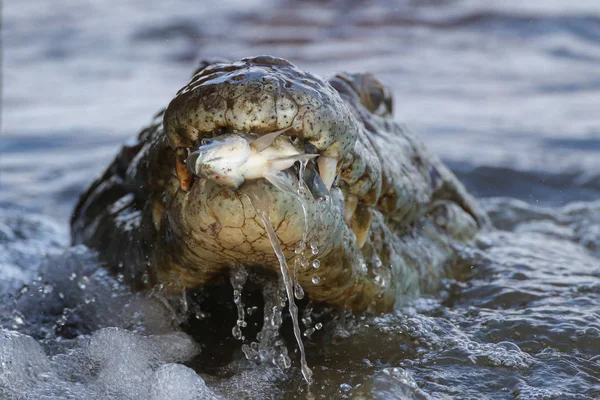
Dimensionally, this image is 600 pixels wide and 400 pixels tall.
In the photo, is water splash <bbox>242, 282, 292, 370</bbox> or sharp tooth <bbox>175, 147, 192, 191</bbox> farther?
water splash <bbox>242, 282, 292, 370</bbox>

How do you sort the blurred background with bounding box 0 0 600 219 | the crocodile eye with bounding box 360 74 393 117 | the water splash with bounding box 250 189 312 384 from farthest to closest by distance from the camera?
the blurred background with bounding box 0 0 600 219, the crocodile eye with bounding box 360 74 393 117, the water splash with bounding box 250 189 312 384

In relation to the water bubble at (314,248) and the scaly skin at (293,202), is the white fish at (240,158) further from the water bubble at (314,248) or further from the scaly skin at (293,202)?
the water bubble at (314,248)

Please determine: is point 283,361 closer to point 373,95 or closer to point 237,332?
point 237,332

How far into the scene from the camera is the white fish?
6.67ft

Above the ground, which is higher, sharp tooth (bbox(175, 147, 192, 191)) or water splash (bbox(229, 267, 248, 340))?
sharp tooth (bbox(175, 147, 192, 191))

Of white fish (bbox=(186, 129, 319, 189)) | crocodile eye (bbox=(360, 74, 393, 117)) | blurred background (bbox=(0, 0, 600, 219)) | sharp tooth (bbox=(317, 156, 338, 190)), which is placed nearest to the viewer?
white fish (bbox=(186, 129, 319, 189))

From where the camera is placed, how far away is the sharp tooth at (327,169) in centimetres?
230

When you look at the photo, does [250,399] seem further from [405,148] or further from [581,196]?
[581,196]

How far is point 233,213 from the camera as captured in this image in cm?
219

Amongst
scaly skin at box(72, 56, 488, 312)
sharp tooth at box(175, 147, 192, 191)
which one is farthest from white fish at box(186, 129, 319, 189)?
sharp tooth at box(175, 147, 192, 191)

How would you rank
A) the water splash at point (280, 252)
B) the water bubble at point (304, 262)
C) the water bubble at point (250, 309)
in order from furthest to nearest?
1. the water bubble at point (250, 309)
2. the water bubble at point (304, 262)
3. the water splash at point (280, 252)

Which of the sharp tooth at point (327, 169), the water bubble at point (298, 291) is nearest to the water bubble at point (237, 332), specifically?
the water bubble at point (298, 291)

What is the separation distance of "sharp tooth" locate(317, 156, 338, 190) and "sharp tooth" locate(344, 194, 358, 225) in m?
0.27

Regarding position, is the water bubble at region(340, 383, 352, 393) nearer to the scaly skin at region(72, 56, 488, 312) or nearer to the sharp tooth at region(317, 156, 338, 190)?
the scaly skin at region(72, 56, 488, 312)
